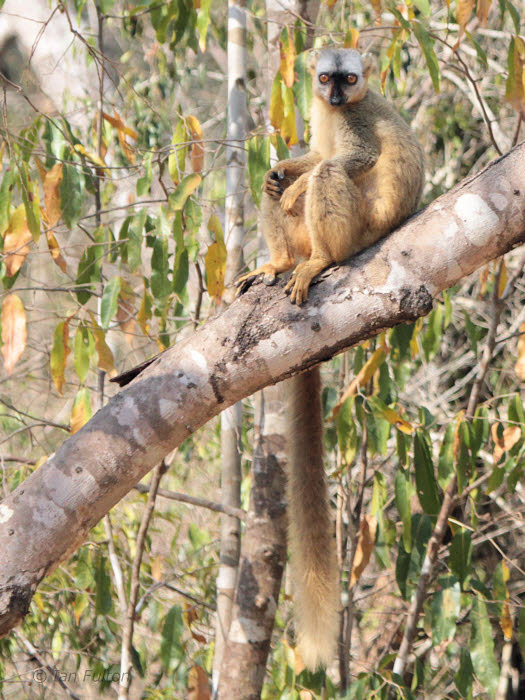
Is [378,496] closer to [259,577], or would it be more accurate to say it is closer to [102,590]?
[259,577]

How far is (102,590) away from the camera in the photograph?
12.2 ft

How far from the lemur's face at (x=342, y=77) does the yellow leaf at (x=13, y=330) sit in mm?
1583

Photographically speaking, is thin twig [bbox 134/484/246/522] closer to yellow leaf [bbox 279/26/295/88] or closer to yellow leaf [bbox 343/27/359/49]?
yellow leaf [bbox 279/26/295/88]

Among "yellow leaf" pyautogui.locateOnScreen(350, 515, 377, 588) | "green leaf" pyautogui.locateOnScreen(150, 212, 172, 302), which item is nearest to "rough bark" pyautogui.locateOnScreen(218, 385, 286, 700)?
"yellow leaf" pyautogui.locateOnScreen(350, 515, 377, 588)

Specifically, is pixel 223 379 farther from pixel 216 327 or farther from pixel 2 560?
pixel 2 560

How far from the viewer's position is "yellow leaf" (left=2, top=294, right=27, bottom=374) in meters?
2.98

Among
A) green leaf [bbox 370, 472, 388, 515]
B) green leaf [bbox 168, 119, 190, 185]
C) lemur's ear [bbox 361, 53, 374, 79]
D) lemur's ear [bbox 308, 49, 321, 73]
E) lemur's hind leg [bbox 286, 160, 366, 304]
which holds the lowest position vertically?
green leaf [bbox 370, 472, 388, 515]

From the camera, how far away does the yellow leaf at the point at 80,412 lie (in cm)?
333

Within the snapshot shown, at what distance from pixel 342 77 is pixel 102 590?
8.88 ft

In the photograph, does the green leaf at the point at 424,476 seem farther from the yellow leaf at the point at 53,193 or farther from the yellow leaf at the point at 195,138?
the yellow leaf at the point at 53,193

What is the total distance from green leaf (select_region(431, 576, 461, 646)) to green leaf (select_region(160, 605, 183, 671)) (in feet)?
3.94

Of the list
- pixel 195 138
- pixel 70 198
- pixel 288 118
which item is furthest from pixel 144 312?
pixel 288 118

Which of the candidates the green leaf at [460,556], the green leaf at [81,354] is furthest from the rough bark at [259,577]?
the green leaf at [81,354]

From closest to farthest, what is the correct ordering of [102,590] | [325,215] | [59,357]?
1. [325,215]
2. [59,357]
3. [102,590]
